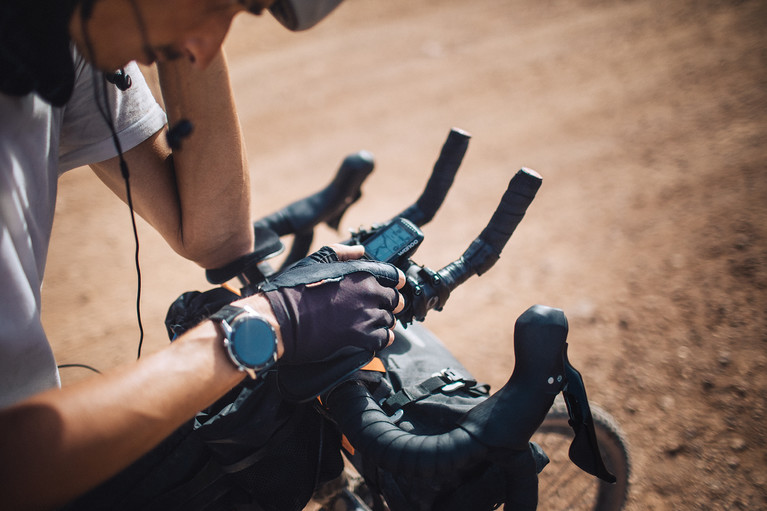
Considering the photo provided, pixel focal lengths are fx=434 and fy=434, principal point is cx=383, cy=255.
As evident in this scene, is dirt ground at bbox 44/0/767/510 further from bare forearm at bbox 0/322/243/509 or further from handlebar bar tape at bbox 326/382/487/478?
bare forearm at bbox 0/322/243/509

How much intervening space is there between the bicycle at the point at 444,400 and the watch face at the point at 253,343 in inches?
6.2

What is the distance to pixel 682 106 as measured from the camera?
486 cm

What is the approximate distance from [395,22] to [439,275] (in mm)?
7064

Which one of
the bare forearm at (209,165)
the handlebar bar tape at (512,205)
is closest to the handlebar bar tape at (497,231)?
the handlebar bar tape at (512,205)

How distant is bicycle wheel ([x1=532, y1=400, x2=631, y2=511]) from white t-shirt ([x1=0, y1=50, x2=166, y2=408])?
201 cm

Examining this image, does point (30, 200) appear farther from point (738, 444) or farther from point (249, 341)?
point (738, 444)

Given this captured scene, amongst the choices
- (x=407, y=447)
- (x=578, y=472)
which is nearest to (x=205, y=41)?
(x=407, y=447)

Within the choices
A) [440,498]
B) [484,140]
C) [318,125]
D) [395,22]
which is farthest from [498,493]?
[395,22]

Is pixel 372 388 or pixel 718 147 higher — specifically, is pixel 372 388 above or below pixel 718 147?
above

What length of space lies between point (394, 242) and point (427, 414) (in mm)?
618

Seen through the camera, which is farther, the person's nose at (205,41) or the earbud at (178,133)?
the earbud at (178,133)

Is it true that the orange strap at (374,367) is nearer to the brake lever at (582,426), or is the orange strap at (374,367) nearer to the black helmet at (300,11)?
the brake lever at (582,426)

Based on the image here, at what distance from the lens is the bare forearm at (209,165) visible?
4.29 feet

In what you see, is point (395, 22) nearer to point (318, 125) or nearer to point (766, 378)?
point (318, 125)
